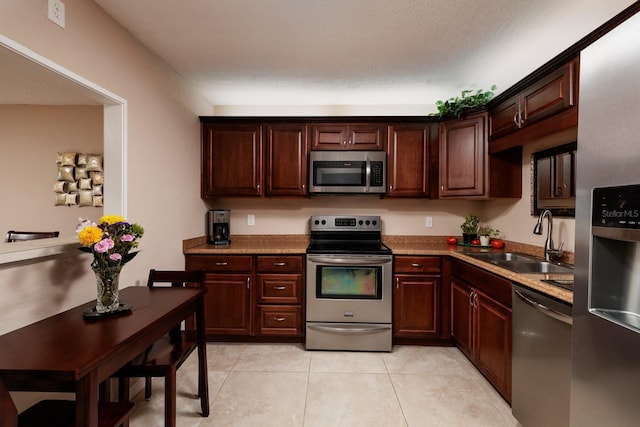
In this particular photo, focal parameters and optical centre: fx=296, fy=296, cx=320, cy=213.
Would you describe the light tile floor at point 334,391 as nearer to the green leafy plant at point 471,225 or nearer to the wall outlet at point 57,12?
the green leafy plant at point 471,225

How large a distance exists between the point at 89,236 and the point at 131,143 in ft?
3.13

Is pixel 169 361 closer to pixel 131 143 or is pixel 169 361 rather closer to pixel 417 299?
pixel 131 143

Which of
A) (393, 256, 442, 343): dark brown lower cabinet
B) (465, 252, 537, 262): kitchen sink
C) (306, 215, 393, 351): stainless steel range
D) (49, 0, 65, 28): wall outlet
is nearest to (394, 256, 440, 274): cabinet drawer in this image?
(393, 256, 442, 343): dark brown lower cabinet

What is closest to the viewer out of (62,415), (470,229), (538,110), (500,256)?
(62,415)

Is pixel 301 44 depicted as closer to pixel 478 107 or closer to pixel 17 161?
pixel 478 107

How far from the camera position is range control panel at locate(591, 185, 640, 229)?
2.98 ft

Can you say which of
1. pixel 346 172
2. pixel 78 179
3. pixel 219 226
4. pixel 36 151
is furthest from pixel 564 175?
pixel 36 151

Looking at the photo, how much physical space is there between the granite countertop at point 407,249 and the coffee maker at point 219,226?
90 mm

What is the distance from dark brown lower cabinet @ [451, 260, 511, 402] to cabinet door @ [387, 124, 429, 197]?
0.85 meters

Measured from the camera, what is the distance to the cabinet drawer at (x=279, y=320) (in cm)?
282

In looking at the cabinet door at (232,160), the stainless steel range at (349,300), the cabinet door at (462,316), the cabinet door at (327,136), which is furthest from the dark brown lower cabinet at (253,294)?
the cabinet door at (462,316)

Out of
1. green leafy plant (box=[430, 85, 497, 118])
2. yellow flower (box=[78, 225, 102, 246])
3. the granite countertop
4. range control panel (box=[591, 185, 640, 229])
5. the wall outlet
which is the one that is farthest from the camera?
green leafy plant (box=[430, 85, 497, 118])

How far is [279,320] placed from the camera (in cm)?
283

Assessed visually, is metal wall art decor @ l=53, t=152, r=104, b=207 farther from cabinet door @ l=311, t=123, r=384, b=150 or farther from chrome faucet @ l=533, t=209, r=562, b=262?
chrome faucet @ l=533, t=209, r=562, b=262
